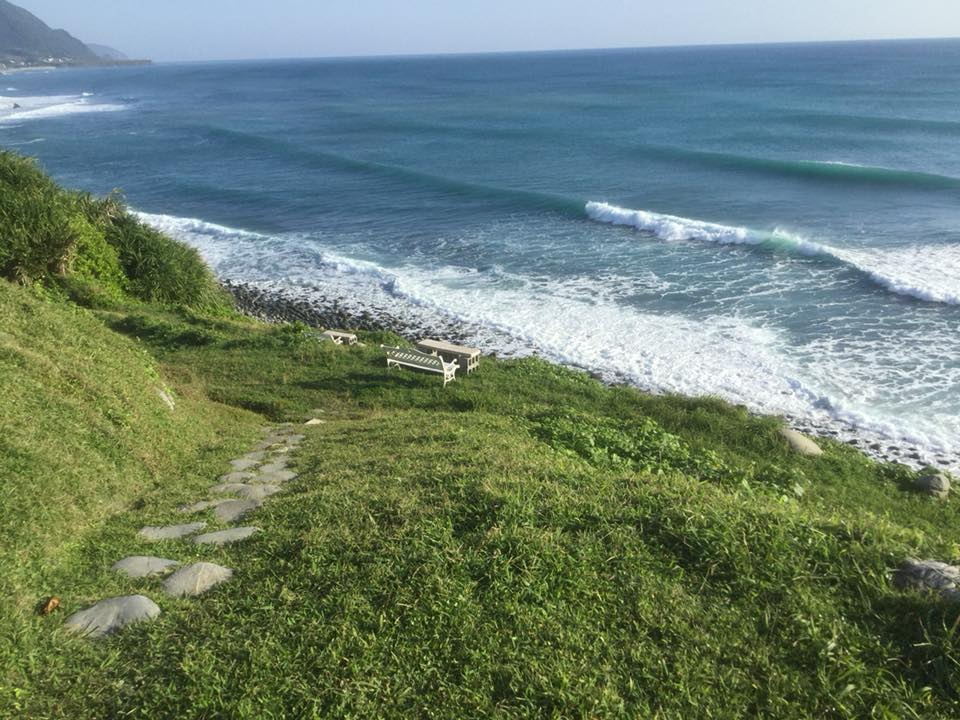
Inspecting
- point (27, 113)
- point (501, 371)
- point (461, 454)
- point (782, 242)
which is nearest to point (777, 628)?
point (461, 454)

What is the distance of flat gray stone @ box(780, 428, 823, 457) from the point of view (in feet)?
43.0

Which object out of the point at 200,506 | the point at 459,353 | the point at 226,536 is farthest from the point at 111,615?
the point at 459,353

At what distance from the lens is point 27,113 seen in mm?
85438

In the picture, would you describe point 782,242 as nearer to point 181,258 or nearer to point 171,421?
point 181,258

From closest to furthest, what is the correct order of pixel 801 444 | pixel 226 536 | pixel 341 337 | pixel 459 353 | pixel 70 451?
pixel 226 536 < pixel 70 451 < pixel 801 444 < pixel 459 353 < pixel 341 337

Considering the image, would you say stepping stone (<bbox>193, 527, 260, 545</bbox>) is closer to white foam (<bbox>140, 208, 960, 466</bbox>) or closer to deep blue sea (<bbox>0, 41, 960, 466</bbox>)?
white foam (<bbox>140, 208, 960, 466</bbox>)

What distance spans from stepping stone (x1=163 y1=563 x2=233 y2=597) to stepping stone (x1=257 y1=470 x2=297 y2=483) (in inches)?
106

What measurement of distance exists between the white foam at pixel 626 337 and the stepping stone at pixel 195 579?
46.3 ft

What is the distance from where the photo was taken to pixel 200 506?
796cm

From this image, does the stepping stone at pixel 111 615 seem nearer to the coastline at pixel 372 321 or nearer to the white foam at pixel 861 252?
the coastline at pixel 372 321

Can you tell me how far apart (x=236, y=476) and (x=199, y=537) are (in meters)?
2.16

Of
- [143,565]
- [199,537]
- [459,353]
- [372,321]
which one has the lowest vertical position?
[372,321]

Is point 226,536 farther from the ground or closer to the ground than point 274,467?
farther from the ground

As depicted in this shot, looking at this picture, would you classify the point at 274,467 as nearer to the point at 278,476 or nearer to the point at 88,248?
the point at 278,476
